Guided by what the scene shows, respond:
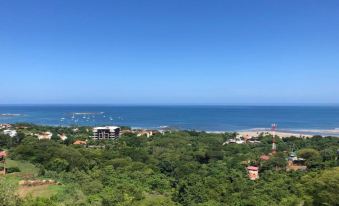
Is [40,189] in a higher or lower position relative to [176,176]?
higher

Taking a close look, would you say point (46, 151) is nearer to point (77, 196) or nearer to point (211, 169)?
point (211, 169)

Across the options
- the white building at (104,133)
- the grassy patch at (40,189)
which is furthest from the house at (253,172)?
the white building at (104,133)

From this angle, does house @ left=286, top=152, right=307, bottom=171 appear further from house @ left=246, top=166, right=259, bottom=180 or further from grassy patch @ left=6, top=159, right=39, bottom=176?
grassy patch @ left=6, top=159, right=39, bottom=176

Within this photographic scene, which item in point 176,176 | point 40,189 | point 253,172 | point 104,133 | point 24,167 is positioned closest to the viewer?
point 40,189

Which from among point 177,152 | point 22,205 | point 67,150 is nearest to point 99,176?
point 67,150

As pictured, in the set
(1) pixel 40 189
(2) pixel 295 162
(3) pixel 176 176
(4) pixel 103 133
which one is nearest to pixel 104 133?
(4) pixel 103 133

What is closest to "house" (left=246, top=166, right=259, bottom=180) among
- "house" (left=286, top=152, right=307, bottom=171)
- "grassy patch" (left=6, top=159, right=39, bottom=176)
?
"house" (left=286, top=152, right=307, bottom=171)

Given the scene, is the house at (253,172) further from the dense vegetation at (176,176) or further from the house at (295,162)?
the house at (295,162)

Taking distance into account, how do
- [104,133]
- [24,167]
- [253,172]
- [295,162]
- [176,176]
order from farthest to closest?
A: [104,133]
[295,162]
[253,172]
[24,167]
[176,176]

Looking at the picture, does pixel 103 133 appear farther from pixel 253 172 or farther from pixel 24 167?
pixel 253 172

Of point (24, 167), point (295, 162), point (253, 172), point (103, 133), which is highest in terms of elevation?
point (103, 133)
